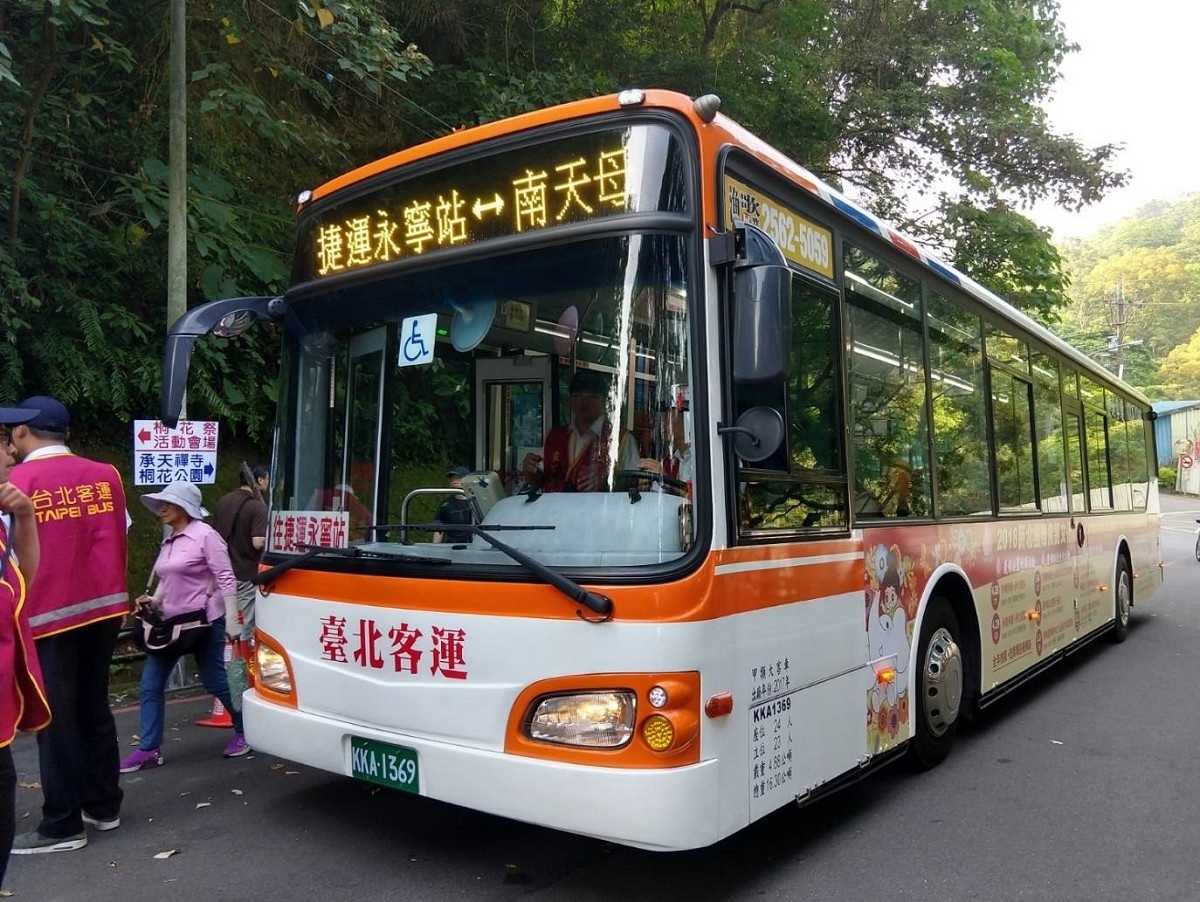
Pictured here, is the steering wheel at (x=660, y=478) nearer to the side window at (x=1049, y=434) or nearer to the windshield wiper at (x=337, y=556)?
the windshield wiper at (x=337, y=556)

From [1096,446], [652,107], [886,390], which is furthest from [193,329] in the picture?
[1096,446]

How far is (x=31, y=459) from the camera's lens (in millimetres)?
4129

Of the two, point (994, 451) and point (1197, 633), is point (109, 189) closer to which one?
point (994, 451)

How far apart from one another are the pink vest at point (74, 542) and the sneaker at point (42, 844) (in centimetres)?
88

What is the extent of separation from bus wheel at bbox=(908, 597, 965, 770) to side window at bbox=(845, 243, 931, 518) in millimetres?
654

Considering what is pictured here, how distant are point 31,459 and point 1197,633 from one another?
11469mm

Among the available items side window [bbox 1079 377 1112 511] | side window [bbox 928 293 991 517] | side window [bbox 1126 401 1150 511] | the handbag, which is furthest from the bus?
side window [bbox 1126 401 1150 511]

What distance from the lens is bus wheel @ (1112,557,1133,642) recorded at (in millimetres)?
9703

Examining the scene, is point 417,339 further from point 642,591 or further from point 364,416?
point 642,591

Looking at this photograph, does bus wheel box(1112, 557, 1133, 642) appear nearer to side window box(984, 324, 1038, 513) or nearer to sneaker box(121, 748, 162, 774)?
side window box(984, 324, 1038, 513)

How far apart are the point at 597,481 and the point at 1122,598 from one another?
8.56 m

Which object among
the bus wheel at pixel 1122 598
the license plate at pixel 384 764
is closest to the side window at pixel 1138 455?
the bus wheel at pixel 1122 598

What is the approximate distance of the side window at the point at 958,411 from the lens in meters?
5.42

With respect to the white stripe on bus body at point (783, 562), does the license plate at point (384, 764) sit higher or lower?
lower
